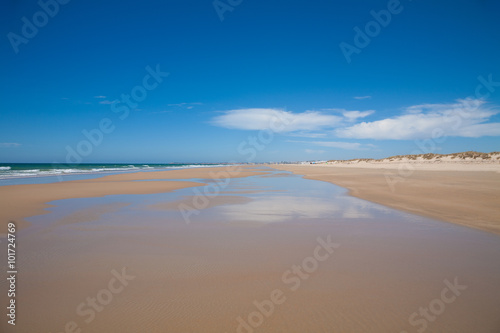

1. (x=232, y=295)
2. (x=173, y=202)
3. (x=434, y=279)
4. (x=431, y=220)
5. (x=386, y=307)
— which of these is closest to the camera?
(x=386, y=307)

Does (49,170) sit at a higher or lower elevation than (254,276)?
higher

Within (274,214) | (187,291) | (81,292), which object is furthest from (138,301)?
(274,214)

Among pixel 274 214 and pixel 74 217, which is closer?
pixel 74 217

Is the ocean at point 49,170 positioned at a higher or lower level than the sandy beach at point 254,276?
higher

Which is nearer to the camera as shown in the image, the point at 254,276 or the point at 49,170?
the point at 254,276

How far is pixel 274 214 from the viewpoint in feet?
28.6

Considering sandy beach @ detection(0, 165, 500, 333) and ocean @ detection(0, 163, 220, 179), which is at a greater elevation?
ocean @ detection(0, 163, 220, 179)

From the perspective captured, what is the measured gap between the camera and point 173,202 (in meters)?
11.2

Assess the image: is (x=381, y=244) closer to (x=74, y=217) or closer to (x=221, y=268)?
(x=221, y=268)

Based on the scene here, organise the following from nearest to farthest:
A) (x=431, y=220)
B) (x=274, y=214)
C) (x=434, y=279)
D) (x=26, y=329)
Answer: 1. (x=26, y=329)
2. (x=434, y=279)
3. (x=431, y=220)
4. (x=274, y=214)

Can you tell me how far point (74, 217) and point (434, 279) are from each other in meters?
9.49

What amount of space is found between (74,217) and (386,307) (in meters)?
8.87

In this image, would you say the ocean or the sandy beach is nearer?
the sandy beach

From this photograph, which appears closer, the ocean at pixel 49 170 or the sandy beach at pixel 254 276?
the sandy beach at pixel 254 276
